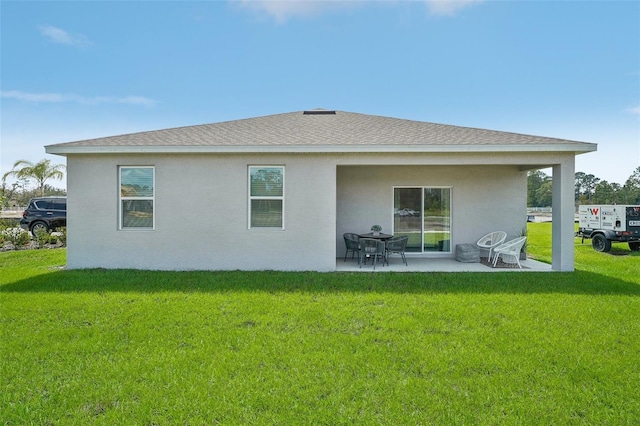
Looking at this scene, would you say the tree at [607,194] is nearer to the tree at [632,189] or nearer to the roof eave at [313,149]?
the tree at [632,189]

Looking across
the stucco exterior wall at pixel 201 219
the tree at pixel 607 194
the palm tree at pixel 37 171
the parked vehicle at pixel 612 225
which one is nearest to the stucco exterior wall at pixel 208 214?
the stucco exterior wall at pixel 201 219

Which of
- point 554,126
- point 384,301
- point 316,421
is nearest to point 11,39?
point 384,301

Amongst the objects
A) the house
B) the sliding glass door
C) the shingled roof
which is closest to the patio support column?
the house

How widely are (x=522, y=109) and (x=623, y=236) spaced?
253 inches

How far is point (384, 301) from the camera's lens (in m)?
6.31

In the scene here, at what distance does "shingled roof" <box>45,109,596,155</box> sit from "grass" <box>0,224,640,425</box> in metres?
3.29

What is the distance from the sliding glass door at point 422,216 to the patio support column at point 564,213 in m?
2.94

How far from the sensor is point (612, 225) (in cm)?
1409

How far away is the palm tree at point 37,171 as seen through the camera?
27.7 m

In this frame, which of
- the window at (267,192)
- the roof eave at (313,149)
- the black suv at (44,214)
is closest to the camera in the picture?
the roof eave at (313,149)

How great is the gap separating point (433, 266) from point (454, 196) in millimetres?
2746

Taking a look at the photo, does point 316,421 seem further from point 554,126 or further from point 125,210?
point 554,126

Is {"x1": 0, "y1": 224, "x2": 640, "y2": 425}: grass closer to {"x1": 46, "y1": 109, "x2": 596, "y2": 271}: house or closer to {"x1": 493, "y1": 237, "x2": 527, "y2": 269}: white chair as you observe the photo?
{"x1": 46, "y1": 109, "x2": 596, "y2": 271}: house

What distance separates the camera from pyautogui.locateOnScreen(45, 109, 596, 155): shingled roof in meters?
8.56
